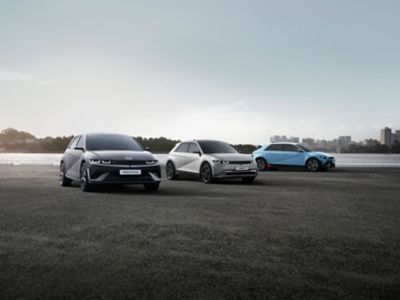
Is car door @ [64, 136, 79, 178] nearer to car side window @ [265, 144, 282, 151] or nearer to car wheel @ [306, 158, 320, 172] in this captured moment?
car side window @ [265, 144, 282, 151]

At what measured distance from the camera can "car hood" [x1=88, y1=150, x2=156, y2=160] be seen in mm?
13227

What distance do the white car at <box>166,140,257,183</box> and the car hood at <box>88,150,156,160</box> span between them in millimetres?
3413

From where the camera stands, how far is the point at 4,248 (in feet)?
19.8

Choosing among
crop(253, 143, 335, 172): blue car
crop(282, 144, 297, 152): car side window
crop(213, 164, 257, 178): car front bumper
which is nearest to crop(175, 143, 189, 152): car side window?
crop(213, 164, 257, 178): car front bumper

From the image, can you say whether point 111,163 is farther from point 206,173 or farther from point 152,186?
point 206,173

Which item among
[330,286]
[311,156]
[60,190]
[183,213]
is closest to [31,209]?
[183,213]

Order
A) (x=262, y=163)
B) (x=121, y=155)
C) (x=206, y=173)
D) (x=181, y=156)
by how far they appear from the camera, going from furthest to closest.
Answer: (x=262, y=163), (x=181, y=156), (x=206, y=173), (x=121, y=155)

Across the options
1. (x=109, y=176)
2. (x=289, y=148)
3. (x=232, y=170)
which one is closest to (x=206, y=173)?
(x=232, y=170)

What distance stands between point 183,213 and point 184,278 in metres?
4.59

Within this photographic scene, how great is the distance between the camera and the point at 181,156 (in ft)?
60.4

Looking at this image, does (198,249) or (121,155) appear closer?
(198,249)

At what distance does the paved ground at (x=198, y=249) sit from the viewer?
433cm

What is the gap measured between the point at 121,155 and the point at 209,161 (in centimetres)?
433

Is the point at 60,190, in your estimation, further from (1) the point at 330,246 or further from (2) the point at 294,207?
(1) the point at 330,246
